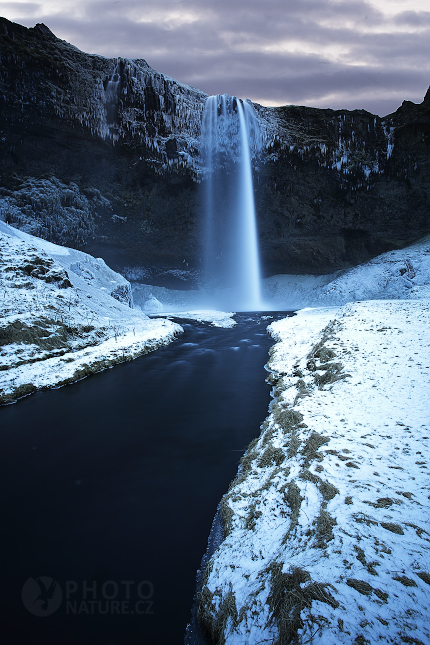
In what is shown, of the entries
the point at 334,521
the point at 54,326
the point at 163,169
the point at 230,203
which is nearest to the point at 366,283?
the point at 230,203

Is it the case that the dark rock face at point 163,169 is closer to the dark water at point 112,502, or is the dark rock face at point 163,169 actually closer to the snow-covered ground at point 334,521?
the dark water at point 112,502

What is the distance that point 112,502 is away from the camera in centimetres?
548

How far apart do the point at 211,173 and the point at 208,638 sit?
45454 millimetres

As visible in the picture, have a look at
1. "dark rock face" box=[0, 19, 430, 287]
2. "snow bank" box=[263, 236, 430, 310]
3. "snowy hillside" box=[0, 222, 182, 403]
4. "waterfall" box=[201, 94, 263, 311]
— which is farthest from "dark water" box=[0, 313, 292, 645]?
"waterfall" box=[201, 94, 263, 311]

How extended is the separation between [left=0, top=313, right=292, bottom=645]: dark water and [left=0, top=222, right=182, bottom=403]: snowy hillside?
179cm

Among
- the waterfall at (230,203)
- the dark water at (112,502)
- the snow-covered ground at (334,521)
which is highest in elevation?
the waterfall at (230,203)

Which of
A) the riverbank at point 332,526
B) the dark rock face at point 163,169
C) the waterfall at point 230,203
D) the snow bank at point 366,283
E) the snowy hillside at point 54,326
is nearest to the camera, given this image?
the riverbank at point 332,526

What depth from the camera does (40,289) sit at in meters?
16.9

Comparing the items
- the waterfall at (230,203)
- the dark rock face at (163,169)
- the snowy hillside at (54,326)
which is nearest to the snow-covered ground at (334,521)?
the snowy hillside at (54,326)

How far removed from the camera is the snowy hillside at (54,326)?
1235 cm

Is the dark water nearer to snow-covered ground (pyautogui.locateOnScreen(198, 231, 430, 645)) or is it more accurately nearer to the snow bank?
snow-covered ground (pyautogui.locateOnScreen(198, 231, 430, 645))

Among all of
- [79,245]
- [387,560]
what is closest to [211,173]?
[79,245]

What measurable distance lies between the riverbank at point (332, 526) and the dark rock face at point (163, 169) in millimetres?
39635

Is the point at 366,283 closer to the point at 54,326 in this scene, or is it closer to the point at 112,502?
the point at 54,326
